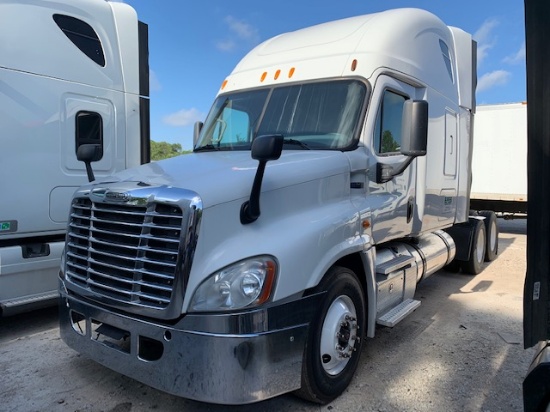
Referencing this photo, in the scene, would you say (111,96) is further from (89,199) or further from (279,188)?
(279,188)

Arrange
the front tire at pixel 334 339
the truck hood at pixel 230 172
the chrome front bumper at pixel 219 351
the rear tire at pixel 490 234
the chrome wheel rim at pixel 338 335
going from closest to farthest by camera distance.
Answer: the chrome front bumper at pixel 219 351, the truck hood at pixel 230 172, the front tire at pixel 334 339, the chrome wheel rim at pixel 338 335, the rear tire at pixel 490 234

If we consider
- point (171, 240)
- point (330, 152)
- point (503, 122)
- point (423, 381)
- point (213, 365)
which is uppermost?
point (503, 122)

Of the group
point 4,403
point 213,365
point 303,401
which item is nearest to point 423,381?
point 303,401

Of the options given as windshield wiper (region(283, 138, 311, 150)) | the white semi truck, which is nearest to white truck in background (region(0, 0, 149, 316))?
the white semi truck

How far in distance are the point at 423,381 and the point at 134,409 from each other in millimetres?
2229

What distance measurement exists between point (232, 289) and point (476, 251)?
6.00m

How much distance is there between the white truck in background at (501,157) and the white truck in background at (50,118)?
31.0ft

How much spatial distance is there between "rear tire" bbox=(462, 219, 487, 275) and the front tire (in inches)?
178

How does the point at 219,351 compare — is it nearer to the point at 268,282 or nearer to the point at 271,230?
the point at 268,282

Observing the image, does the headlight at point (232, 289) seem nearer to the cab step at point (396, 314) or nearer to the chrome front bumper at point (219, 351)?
the chrome front bumper at point (219, 351)

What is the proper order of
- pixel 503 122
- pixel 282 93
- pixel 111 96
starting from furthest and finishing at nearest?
pixel 503 122 < pixel 111 96 < pixel 282 93

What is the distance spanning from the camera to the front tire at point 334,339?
117 inches

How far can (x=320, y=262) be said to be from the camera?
297cm

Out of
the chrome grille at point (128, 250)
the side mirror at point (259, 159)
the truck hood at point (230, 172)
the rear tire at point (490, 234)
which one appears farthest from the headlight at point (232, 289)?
the rear tire at point (490, 234)
